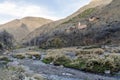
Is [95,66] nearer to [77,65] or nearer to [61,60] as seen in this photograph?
[77,65]

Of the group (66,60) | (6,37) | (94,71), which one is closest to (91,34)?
(6,37)

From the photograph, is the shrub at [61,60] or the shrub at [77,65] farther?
the shrub at [61,60]

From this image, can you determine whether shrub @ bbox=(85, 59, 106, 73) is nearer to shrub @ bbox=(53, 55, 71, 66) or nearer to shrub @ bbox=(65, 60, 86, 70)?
shrub @ bbox=(65, 60, 86, 70)

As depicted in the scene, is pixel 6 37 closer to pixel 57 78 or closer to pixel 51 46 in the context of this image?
pixel 51 46

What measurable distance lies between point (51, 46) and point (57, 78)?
117426mm

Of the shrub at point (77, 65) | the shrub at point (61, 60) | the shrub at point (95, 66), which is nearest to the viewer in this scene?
the shrub at point (95, 66)

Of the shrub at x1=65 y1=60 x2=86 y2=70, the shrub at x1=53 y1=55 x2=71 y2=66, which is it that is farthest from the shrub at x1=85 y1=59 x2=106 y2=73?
the shrub at x1=53 y1=55 x2=71 y2=66

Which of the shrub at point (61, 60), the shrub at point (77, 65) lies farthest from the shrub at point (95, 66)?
the shrub at point (61, 60)

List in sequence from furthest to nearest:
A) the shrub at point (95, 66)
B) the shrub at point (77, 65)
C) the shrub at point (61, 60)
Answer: the shrub at point (61, 60), the shrub at point (77, 65), the shrub at point (95, 66)

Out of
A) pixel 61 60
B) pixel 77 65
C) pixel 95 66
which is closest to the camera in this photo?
pixel 95 66

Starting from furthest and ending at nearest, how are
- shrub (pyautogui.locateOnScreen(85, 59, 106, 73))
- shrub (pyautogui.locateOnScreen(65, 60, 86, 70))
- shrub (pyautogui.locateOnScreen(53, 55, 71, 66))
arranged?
shrub (pyautogui.locateOnScreen(53, 55, 71, 66))
shrub (pyautogui.locateOnScreen(65, 60, 86, 70))
shrub (pyautogui.locateOnScreen(85, 59, 106, 73))

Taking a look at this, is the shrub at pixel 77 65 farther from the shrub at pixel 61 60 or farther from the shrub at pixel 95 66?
the shrub at pixel 61 60

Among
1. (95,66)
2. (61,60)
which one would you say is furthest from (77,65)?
(61,60)

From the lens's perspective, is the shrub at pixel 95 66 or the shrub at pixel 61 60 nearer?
the shrub at pixel 95 66
